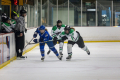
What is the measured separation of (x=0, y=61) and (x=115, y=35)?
10.7 meters

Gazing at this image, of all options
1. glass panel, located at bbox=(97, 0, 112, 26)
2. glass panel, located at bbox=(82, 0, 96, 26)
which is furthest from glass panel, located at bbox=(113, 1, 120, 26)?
glass panel, located at bbox=(82, 0, 96, 26)

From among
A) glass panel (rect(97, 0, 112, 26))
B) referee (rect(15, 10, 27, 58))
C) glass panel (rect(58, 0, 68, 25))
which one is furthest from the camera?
glass panel (rect(58, 0, 68, 25))

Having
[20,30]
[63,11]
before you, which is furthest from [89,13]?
[20,30]

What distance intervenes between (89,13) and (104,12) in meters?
0.87

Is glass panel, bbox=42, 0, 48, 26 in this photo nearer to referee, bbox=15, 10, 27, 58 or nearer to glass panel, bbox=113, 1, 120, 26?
glass panel, bbox=113, 1, 120, 26

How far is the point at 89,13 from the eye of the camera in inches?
680

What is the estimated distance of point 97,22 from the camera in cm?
1720

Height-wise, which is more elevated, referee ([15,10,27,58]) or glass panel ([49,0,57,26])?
glass panel ([49,0,57,26])

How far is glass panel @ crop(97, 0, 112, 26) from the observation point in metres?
17.1

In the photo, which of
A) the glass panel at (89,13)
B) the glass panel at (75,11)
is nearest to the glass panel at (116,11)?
the glass panel at (89,13)

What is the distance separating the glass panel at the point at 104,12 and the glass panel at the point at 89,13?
0.95 feet

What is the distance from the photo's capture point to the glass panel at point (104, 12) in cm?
1709

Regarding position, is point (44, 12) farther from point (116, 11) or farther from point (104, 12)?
point (116, 11)

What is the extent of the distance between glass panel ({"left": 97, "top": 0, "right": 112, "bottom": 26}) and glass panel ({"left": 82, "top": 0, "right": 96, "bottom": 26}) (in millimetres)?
289
